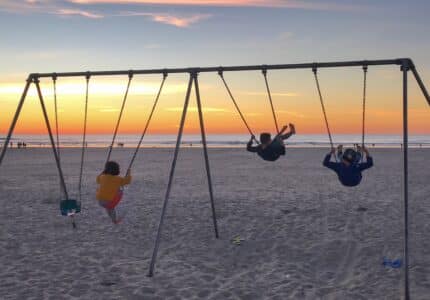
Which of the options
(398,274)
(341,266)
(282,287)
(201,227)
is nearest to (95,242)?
(201,227)

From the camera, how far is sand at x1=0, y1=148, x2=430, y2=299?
21.8ft

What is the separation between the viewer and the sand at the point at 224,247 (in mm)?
6641

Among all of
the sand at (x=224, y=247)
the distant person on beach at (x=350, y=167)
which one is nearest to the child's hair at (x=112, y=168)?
the sand at (x=224, y=247)

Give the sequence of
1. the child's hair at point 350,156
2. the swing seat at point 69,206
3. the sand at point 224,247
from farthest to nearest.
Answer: the swing seat at point 69,206 → the child's hair at point 350,156 → the sand at point 224,247

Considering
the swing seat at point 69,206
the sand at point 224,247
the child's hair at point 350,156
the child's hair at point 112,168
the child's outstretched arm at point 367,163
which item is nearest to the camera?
the sand at point 224,247

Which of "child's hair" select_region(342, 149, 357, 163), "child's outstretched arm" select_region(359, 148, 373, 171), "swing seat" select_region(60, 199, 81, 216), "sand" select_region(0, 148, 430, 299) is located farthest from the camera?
"swing seat" select_region(60, 199, 81, 216)

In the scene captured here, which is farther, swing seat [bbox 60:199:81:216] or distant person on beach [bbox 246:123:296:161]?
swing seat [bbox 60:199:81:216]

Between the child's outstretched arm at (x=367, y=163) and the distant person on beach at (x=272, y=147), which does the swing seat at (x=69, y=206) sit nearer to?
the distant person on beach at (x=272, y=147)

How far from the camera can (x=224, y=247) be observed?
347 inches

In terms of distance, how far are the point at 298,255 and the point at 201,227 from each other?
2.83 meters

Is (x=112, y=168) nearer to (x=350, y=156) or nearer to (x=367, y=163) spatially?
(x=350, y=156)

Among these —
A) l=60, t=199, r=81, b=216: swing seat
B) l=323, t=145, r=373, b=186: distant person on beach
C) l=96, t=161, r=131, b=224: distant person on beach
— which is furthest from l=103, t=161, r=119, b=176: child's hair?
l=323, t=145, r=373, b=186: distant person on beach

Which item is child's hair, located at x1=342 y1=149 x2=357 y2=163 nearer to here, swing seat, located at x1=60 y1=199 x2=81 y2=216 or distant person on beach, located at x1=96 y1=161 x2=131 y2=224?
distant person on beach, located at x1=96 y1=161 x2=131 y2=224

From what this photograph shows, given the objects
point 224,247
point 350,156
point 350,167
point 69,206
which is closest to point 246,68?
point 350,156
